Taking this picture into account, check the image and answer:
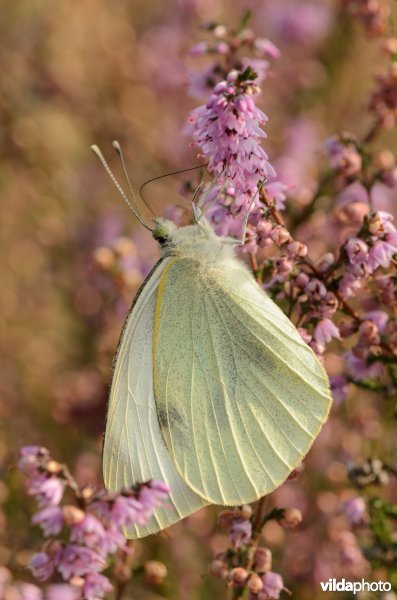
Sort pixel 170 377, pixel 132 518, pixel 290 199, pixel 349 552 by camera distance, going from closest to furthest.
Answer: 1. pixel 132 518
2. pixel 170 377
3. pixel 349 552
4. pixel 290 199

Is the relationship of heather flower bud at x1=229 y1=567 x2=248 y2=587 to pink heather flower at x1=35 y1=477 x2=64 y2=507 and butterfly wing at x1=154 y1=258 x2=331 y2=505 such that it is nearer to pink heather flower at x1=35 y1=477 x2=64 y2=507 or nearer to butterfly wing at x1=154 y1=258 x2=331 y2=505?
butterfly wing at x1=154 y1=258 x2=331 y2=505

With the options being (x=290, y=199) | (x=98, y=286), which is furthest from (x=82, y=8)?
(x=290, y=199)

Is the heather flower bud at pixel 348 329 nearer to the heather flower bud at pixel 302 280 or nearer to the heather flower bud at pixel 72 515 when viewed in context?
the heather flower bud at pixel 302 280

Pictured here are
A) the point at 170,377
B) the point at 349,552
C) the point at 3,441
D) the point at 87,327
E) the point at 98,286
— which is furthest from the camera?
the point at 87,327

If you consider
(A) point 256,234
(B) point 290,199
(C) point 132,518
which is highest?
(B) point 290,199

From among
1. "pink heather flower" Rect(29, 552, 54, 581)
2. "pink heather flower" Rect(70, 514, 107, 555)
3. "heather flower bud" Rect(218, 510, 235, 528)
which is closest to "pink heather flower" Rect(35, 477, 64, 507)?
"pink heather flower" Rect(70, 514, 107, 555)

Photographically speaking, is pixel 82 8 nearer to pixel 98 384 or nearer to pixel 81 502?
pixel 98 384
